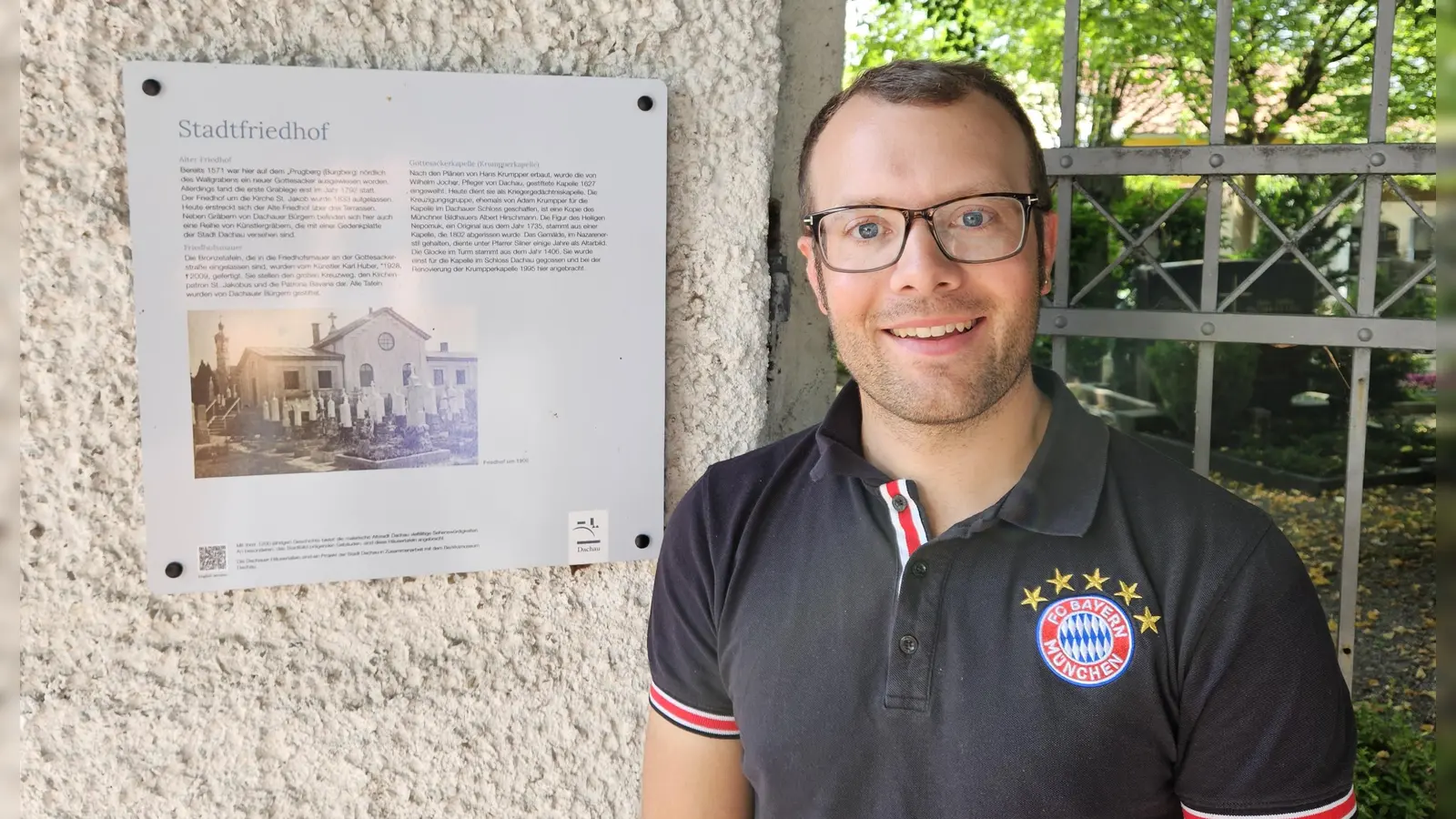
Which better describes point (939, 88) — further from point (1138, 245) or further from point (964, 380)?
point (1138, 245)

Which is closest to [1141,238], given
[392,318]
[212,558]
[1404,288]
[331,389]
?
[1404,288]

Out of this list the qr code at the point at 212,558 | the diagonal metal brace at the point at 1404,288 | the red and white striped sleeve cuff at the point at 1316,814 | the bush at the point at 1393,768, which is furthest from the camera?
the bush at the point at 1393,768

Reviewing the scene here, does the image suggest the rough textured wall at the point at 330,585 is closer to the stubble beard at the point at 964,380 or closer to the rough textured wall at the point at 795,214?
the rough textured wall at the point at 795,214

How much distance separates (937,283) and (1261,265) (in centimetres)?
98

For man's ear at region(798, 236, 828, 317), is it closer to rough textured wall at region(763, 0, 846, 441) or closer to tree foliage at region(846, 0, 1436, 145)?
rough textured wall at region(763, 0, 846, 441)

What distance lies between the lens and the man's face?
4.72 ft

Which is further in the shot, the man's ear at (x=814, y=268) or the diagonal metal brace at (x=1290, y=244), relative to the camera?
the diagonal metal brace at (x=1290, y=244)

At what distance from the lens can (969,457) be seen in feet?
4.90

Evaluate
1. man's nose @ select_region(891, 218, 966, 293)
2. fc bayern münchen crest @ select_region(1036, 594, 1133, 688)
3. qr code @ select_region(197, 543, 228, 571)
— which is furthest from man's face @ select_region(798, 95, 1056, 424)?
qr code @ select_region(197, 543, 228, 571)

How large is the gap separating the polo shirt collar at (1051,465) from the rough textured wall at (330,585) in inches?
11.5

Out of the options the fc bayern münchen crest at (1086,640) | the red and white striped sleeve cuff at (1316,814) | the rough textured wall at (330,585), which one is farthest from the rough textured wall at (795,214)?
the red and white striped sleeve cuff at (1316,814)

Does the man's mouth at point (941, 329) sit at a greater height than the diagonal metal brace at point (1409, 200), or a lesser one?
lesser

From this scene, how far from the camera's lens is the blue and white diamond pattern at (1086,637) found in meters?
1.28

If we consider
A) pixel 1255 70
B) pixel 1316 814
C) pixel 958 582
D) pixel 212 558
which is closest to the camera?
pixel 1316 814
